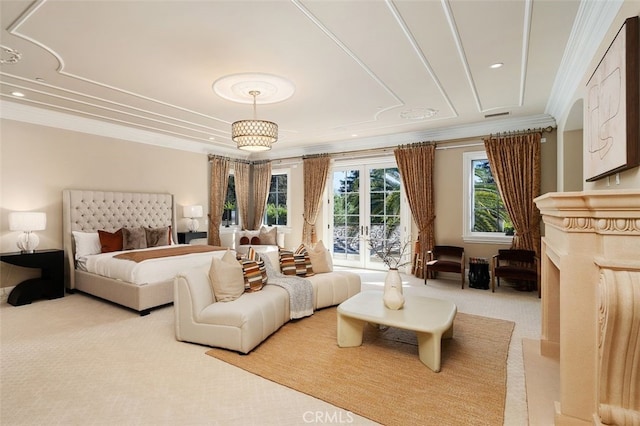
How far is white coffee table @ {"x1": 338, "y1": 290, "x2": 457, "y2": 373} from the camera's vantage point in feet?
8.60

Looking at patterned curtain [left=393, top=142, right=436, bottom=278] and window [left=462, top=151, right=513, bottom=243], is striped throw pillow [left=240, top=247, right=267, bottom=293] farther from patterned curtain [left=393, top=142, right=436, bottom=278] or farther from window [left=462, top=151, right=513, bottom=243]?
window [left=462, top=151, right=513, bottom=243]

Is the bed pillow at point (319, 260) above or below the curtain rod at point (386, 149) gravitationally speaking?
below

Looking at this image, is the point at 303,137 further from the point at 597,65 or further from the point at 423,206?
the point at 597,65

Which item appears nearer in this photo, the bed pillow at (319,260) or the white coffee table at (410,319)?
the white coffee table at (410,319)

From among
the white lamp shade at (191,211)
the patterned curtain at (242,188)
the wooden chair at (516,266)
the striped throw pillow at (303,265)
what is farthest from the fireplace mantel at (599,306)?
the patterned curtain at (242,188)

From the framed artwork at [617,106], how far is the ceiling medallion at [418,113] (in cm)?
225

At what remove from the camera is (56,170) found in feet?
16.5

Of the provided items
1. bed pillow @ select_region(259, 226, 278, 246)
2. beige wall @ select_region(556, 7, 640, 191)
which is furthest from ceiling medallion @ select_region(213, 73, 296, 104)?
bed pillow @ select_region(259, 226, 278, 246)

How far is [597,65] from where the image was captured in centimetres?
251

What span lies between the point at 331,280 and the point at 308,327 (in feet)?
Answer: 2.75

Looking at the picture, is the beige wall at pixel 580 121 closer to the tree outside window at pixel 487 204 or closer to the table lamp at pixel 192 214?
the tree outside window at pixel 487 204

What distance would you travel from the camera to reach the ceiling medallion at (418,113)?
189 inches

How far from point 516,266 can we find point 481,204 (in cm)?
122

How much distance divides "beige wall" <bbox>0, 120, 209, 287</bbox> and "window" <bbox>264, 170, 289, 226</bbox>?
2.53m
